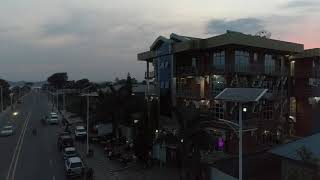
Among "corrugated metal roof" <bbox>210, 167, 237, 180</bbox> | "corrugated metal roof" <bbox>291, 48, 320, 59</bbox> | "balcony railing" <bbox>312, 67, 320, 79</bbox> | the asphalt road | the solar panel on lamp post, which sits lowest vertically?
the asphalt road

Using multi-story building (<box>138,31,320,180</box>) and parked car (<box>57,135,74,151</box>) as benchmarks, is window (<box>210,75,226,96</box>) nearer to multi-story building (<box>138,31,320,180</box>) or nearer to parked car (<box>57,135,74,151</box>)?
multi-story building (<box>138,31,320,180</box>)

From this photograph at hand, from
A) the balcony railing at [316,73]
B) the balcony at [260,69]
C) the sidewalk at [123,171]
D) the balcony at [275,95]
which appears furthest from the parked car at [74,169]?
the balcony railing at [316,73]

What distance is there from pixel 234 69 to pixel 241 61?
1.75 m

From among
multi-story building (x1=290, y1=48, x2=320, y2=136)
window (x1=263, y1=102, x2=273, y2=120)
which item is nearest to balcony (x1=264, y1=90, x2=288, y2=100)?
window (x1=263, y1=102, x2=273, y2=120)

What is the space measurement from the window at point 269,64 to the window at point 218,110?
6.62m

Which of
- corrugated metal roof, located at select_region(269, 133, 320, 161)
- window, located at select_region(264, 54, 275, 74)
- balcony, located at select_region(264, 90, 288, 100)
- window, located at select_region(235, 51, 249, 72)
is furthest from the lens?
window, located at select_region(264, 54, 275, 74)

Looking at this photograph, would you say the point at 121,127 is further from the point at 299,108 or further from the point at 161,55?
the point at 299,108

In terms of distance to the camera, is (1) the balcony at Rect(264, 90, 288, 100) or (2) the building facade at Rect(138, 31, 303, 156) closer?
(2) the building facade at Rect(138, 31, 303, 156)

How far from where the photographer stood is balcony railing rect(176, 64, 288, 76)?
39938mm

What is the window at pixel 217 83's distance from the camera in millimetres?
40531

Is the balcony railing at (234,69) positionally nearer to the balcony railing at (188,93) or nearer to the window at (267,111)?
the balcony railing at (188,93)

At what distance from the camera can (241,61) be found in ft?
135

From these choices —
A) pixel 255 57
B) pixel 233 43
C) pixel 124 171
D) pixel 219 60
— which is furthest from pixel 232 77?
pixel 124 171

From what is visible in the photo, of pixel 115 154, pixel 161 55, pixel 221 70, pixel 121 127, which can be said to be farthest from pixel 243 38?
pixel 121 127
